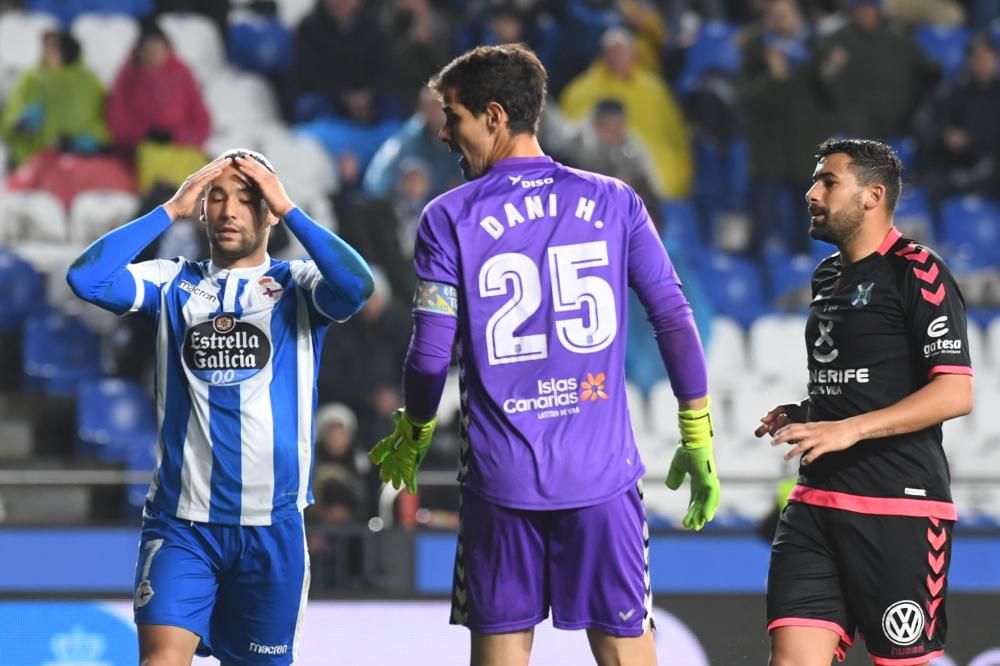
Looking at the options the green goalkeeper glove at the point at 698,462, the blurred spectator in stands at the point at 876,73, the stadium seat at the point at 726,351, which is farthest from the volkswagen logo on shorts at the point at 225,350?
the blurred spectator in stands at the point at 876,73

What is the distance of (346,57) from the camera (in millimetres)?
12195

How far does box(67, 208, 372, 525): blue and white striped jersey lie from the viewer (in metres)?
4.66

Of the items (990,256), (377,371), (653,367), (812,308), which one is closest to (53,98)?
(377,371)

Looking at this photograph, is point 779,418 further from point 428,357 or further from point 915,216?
point 915,216

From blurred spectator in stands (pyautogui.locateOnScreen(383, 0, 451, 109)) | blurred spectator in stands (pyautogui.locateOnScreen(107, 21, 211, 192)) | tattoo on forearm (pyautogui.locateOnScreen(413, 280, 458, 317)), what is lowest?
tattoo on forearm (pyautogui.locateOnScreen(413, 280, 458, 317))

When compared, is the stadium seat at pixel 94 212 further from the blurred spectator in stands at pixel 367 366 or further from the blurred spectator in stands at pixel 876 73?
the blurred spectator in stands at pixel 876 73

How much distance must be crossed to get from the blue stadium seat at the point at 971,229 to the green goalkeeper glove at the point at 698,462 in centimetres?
824

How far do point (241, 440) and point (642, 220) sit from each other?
141 cm

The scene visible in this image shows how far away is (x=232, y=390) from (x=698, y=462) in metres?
1.42

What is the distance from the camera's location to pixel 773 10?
12.5 meters

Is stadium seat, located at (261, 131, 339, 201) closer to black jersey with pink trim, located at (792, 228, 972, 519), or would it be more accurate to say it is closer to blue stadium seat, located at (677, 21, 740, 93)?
blue stadium seat, located at (677, 21, 740, 93)

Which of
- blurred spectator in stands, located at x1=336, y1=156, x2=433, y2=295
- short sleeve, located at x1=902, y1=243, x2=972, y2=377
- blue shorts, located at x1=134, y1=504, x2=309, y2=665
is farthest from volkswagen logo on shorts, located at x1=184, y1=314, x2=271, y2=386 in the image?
blurred spectator in stands, located at x1=336, y1=156, x2=433, y2=295

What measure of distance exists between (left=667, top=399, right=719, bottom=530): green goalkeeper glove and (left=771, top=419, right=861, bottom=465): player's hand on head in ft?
0.64

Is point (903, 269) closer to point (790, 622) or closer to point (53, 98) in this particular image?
point (790, 622)
